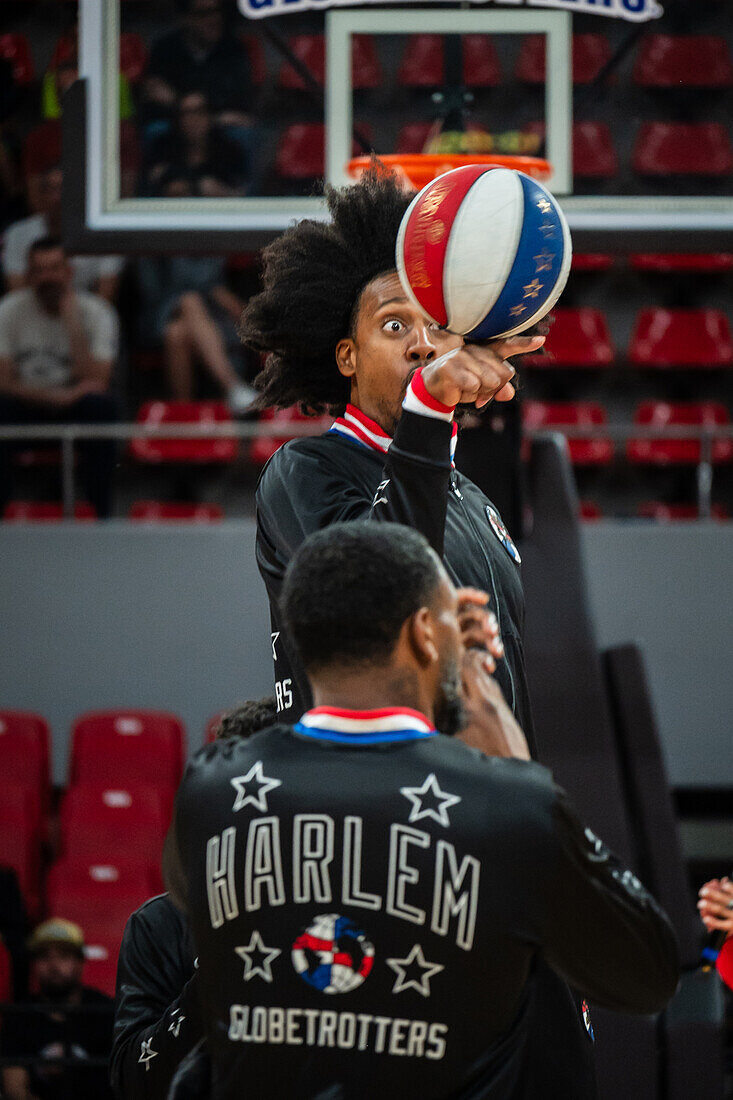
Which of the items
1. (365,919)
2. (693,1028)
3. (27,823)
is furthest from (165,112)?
(365,919)

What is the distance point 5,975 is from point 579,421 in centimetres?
484

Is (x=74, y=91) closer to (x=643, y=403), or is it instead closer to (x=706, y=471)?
(x=706, y=471)

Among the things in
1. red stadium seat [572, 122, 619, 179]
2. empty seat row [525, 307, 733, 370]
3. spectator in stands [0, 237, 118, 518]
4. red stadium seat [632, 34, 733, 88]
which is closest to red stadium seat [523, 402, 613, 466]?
empty seat row [525, 307, 733, 370]

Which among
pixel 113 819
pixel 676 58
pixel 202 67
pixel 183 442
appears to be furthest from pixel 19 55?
pixel 113 819

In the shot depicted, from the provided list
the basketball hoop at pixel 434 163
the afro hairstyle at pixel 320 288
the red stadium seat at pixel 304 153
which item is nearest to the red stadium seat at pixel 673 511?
the red stadium seat at pixel 304 153

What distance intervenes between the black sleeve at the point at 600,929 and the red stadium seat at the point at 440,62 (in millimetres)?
3368

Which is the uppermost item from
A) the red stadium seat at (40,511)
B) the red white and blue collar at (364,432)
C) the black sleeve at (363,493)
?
the red white and blue collar at (364,432)

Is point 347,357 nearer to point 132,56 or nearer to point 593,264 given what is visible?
point 132,56

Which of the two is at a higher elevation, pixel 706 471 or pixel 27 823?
pixel 706 471

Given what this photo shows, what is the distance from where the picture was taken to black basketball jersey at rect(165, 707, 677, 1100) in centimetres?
A: 141

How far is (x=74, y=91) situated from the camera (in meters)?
4.22

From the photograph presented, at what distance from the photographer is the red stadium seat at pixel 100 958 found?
5.12m

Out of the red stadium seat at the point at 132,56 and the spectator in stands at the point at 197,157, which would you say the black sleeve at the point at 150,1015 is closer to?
the spectator in stands at the point at 197,157

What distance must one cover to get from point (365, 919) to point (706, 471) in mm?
5761
